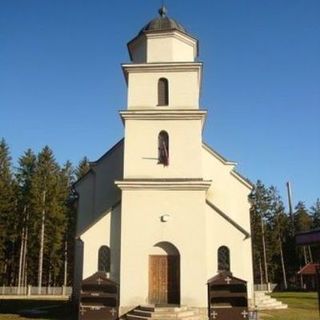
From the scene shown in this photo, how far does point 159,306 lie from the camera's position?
61.9 feet

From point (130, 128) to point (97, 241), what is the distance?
5404 mm

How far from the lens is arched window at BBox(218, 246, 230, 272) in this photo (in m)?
20.5

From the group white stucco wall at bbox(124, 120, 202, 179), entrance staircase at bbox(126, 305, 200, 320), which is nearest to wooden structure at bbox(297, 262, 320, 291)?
white stucco wall at bbox(124, 120, 202, 179)

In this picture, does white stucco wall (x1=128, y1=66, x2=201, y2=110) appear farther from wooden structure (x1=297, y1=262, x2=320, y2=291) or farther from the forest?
wooden structure (x1=297, y1=262, x2=320, y2=291)

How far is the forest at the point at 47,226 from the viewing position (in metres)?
49.6

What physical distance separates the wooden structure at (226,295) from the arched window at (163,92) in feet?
27.8

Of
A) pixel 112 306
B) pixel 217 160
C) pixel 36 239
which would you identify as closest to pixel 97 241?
pixel 112 306

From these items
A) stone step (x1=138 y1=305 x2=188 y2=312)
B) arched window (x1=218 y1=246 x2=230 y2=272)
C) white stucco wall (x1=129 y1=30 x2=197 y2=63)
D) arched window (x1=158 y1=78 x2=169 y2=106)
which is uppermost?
white stucco wall (x1=129 y1=30 x2=197 y2=63)

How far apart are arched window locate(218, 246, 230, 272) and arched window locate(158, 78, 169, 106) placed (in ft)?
24.0

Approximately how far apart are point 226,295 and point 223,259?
2373 mm

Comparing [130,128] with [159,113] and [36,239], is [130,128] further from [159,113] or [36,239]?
[36,239]

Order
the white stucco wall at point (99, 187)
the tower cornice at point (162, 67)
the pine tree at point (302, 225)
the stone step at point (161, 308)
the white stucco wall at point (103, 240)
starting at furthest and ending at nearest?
the pine tree at point (302, 225) < the white stucco wall at point (99, 187) < the tower cornice at point (162, 67) < the white stucco wall at point (103, 240) < the stone step at point (161, 308)

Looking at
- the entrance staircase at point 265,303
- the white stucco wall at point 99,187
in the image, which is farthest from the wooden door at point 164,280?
the entrance staircase at point 265,303

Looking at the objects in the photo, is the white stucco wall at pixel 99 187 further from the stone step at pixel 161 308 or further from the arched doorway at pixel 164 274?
the stone step at pixel 161 308
